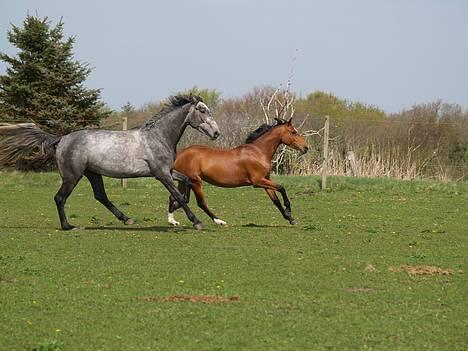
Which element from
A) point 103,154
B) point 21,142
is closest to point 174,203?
point 103,154

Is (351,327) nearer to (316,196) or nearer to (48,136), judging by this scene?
(48,136)

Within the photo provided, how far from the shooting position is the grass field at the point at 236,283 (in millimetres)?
6359

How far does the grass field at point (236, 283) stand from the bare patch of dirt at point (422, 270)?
0.03 meters

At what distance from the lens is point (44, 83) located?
29.8 m

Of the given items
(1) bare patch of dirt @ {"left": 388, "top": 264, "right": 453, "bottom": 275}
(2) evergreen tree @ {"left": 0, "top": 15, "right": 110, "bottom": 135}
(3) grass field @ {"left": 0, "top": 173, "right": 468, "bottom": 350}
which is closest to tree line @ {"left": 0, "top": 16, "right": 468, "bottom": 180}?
(2) evergreen tree @ {"left": 0, "top": 15, "right": 110, "bottom": 135}

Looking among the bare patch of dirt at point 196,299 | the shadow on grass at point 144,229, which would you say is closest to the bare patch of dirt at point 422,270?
the bare patch of dirt at point 196,299

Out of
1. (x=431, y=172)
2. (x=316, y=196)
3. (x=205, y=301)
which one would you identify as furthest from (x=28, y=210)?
(x=431, y=172)

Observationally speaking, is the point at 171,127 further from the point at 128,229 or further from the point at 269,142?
the point at 269,142

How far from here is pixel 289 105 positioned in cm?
2942

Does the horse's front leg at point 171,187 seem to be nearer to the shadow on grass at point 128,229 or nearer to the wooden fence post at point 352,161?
the shadow on grass at point 128,229

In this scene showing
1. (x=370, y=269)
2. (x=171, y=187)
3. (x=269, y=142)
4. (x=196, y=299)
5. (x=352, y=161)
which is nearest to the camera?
(x=196, y=299)

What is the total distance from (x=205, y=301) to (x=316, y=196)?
1371 centimetres

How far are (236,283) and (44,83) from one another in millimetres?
22760

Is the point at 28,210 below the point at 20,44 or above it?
below
